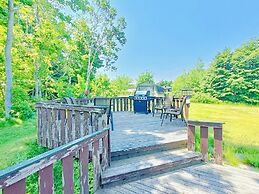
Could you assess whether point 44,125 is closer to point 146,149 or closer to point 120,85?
point 146,149

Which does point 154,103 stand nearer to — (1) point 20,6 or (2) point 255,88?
(1) point 20,6

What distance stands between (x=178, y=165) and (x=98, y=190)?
1515 millimetres

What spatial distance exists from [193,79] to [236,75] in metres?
6.18

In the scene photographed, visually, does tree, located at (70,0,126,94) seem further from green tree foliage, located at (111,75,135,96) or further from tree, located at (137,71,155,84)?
tree, located at (137,71,155,84)

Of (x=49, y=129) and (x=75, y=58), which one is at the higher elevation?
(x=75, y=58)

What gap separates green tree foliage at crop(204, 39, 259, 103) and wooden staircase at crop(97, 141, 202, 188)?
1859 centimetres

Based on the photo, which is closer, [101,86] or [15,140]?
[15,140]

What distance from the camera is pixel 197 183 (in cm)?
268

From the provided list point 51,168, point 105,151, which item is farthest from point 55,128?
point 51,168

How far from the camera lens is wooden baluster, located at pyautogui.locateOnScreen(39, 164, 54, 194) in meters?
1.46

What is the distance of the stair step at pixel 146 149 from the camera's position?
328 cm

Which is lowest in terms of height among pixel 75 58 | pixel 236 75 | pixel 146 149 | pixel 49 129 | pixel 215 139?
pixel 146 149

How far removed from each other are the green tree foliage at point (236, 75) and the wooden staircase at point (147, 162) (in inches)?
732

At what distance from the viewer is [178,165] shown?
3.22m
